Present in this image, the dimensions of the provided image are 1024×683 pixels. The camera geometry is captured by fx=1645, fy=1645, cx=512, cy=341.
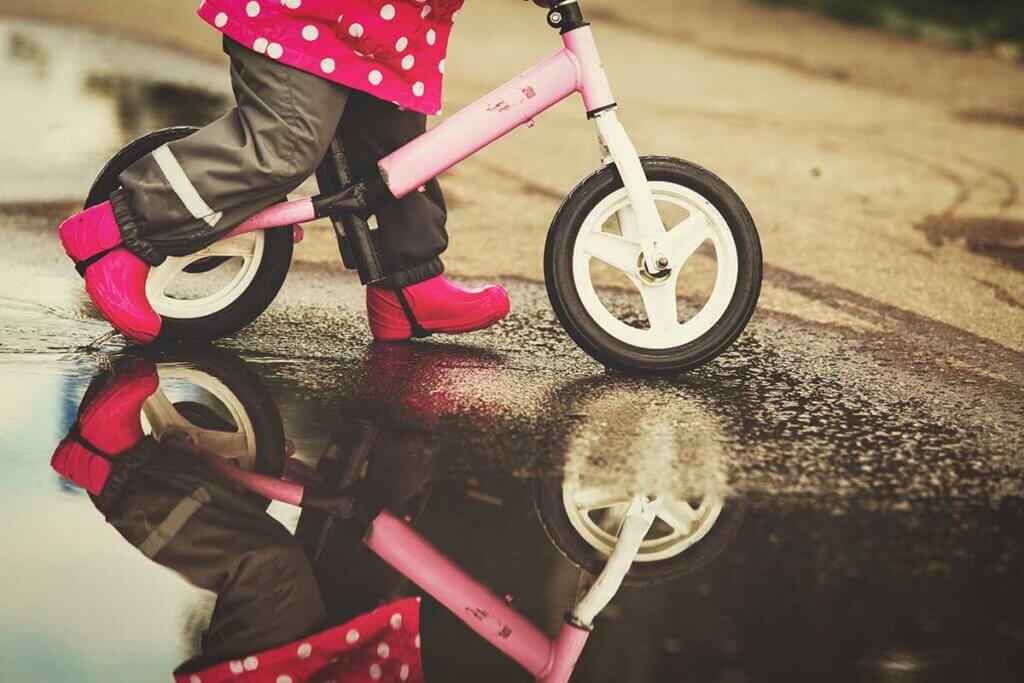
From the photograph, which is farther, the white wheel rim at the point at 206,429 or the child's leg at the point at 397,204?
the child's leg at the point at 397,204

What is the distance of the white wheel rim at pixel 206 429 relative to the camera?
3551mm

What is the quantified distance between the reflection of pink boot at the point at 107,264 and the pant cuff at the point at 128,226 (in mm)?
19

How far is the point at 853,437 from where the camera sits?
3770 millimetres

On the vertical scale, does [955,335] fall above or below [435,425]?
below

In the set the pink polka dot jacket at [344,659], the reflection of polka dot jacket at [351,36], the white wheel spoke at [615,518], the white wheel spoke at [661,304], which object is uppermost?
the reflection of polka dot jacket at [351,36]

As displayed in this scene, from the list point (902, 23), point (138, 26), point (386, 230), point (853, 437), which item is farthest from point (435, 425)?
point (902, 23)

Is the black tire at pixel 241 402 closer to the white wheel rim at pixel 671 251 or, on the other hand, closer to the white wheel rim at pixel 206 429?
the white wheel rim at pixel 206 429

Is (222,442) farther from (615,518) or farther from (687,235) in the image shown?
(687,235)

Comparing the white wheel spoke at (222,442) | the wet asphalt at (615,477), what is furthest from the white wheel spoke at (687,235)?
the white wheel spoke at (222,442)

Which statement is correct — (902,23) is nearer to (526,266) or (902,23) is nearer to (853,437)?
(526,266)

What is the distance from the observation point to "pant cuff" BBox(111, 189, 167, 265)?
396cm

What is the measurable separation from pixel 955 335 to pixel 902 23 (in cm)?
631

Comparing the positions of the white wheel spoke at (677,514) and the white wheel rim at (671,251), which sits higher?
the white wheel rim at (671,251)

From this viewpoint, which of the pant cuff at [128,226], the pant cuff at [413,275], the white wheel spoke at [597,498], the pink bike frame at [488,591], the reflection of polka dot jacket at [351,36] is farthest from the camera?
the pant cuff at [413,275]
